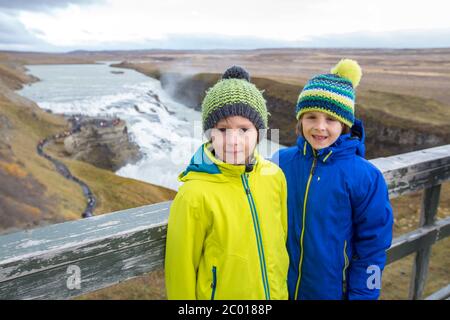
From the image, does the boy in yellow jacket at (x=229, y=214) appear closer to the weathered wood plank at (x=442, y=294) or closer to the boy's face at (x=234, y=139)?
the boy's face at (x=234, y=139)

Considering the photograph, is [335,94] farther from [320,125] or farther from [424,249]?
[424,249]

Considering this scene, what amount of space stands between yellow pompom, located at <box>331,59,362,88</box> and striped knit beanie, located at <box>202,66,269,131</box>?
51cm

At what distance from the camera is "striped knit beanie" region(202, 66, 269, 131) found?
172cm

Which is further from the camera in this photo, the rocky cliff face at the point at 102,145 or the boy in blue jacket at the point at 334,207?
the rocky cliff face at the point at 102,145

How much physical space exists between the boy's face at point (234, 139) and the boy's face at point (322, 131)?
13.0 inches

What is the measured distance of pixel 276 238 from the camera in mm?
1741

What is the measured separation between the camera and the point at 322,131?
192cm

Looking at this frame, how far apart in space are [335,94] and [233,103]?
1.79 ft

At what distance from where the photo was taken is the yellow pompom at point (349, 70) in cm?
200

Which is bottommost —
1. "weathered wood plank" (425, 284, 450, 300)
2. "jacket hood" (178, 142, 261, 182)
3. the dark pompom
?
"weathered wood plank" (425, 284, 450, 300)

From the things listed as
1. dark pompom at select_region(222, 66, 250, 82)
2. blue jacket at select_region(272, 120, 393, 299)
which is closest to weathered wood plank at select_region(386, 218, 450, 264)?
blue jacket at select_region(272, 120, 393, 299)

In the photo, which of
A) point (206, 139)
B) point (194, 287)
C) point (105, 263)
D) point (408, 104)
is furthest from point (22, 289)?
point (408, 104)

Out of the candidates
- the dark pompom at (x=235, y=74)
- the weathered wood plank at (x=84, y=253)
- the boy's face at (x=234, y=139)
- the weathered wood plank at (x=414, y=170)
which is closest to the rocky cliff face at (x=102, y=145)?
the weathered wood plank at (x=414, y=170)

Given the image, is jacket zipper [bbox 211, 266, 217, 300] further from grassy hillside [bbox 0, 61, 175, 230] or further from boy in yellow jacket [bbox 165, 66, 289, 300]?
grassy hillside [bbox 0, 61, 175, 230]
